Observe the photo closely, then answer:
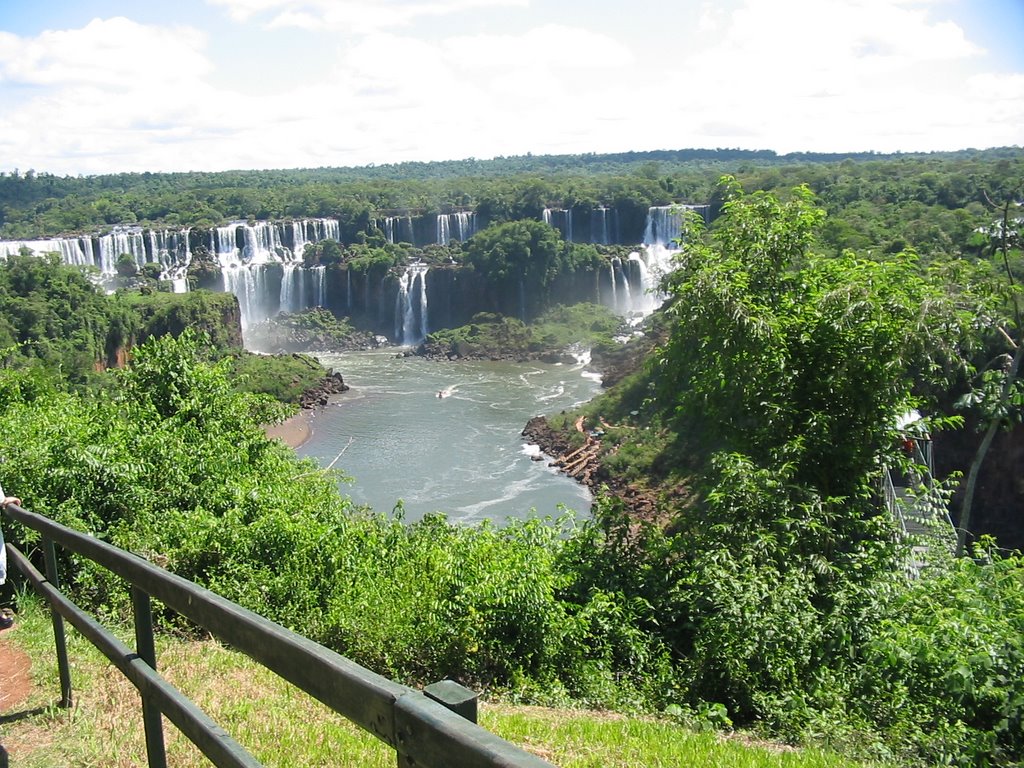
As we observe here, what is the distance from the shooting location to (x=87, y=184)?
11894 cm

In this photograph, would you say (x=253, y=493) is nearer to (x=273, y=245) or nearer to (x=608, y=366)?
(x=608, y=366)

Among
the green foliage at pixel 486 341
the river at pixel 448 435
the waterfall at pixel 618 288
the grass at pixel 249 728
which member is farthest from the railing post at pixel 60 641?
the waterfall at pixel 618 288

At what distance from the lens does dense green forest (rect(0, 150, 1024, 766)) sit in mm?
6516

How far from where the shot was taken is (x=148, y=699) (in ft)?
8.49

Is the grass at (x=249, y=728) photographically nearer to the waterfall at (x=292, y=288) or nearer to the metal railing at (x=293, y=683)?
the metal railing at (x=293, y=683)

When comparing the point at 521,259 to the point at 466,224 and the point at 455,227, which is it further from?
the point at 466,224

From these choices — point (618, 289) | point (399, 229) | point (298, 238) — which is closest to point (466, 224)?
point (399, 229)

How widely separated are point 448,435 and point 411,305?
88.5ft

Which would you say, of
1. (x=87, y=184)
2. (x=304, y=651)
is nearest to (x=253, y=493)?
(x=304, y=651)

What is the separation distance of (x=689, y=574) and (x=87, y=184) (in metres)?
127

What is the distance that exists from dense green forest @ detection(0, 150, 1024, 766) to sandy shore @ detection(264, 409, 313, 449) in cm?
2261

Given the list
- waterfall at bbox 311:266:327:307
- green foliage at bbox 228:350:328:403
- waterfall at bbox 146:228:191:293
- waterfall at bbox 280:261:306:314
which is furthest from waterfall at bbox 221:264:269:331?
green foliage at bbox 228:350:328:403

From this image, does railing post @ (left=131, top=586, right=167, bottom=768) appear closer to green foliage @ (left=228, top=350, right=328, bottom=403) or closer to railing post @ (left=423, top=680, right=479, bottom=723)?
railing post @ (left=423, top=680, right=479, bottom=723)

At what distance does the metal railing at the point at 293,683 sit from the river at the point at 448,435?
1649 cm
